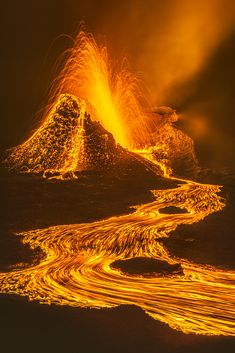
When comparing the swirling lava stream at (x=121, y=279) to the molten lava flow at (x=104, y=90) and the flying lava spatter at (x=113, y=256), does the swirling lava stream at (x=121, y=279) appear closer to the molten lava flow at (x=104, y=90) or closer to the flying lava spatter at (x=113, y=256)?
the flying lava spatter at (x=113, y=256)

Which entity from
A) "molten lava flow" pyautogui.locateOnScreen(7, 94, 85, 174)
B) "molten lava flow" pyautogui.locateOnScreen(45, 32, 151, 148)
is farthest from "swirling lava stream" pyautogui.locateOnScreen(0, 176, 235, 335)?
"molten lava flow" pyautogui.locateOnScreen(45, 32, 151, 148)

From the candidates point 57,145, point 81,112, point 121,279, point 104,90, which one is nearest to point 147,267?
point 121,279

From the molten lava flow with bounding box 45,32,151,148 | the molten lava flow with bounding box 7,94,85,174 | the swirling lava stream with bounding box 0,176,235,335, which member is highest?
the molten lava flow with bounding box 45,32,151,148

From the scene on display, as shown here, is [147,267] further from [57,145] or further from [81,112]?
[81,112]

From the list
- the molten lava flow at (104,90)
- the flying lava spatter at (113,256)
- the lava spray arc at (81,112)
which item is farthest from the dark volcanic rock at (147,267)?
the molten lava flow at (104,90)

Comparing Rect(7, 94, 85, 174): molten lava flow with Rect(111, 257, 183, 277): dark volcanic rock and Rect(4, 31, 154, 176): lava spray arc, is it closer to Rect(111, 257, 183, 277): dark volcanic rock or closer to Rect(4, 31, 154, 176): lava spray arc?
Rect(4, 31, 154, 176): lava spray arc
